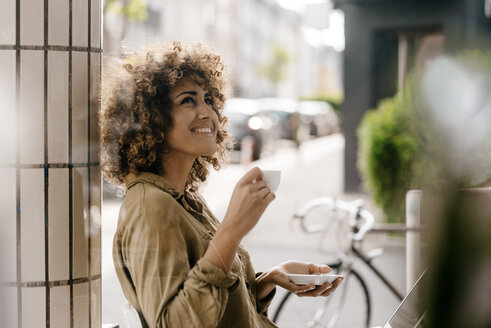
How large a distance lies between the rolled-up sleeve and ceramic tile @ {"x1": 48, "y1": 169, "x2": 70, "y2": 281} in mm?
193

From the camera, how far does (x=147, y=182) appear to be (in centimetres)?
126

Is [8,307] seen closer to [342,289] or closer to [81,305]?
[81,305]

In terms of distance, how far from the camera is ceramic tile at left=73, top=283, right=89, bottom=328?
140cm

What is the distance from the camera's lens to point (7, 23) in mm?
1330

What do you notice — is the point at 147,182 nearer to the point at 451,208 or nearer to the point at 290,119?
the point at 451,208

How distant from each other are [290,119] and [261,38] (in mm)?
589

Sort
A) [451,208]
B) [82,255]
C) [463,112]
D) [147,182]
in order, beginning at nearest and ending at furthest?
[451,208] → [147,182] → [82,255] → [463,112]

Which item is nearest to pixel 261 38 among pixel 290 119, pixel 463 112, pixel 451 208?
pixel 290 119

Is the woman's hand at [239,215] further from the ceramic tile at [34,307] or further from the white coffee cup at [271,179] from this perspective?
the ceramic tile at [34,307]

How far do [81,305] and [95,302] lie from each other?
5 centimetres

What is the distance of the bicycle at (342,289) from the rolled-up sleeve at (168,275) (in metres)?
1.20

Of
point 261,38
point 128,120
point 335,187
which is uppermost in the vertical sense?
point 261,38

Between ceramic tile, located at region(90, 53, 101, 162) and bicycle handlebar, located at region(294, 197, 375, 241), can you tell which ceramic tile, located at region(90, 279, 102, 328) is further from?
bicycle handlebar, located at region(294, 197, 375, 241)

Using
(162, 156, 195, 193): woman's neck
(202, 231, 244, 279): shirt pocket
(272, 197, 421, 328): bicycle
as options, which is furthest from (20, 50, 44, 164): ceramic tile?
(272, 197, 421, 328): bicycle
